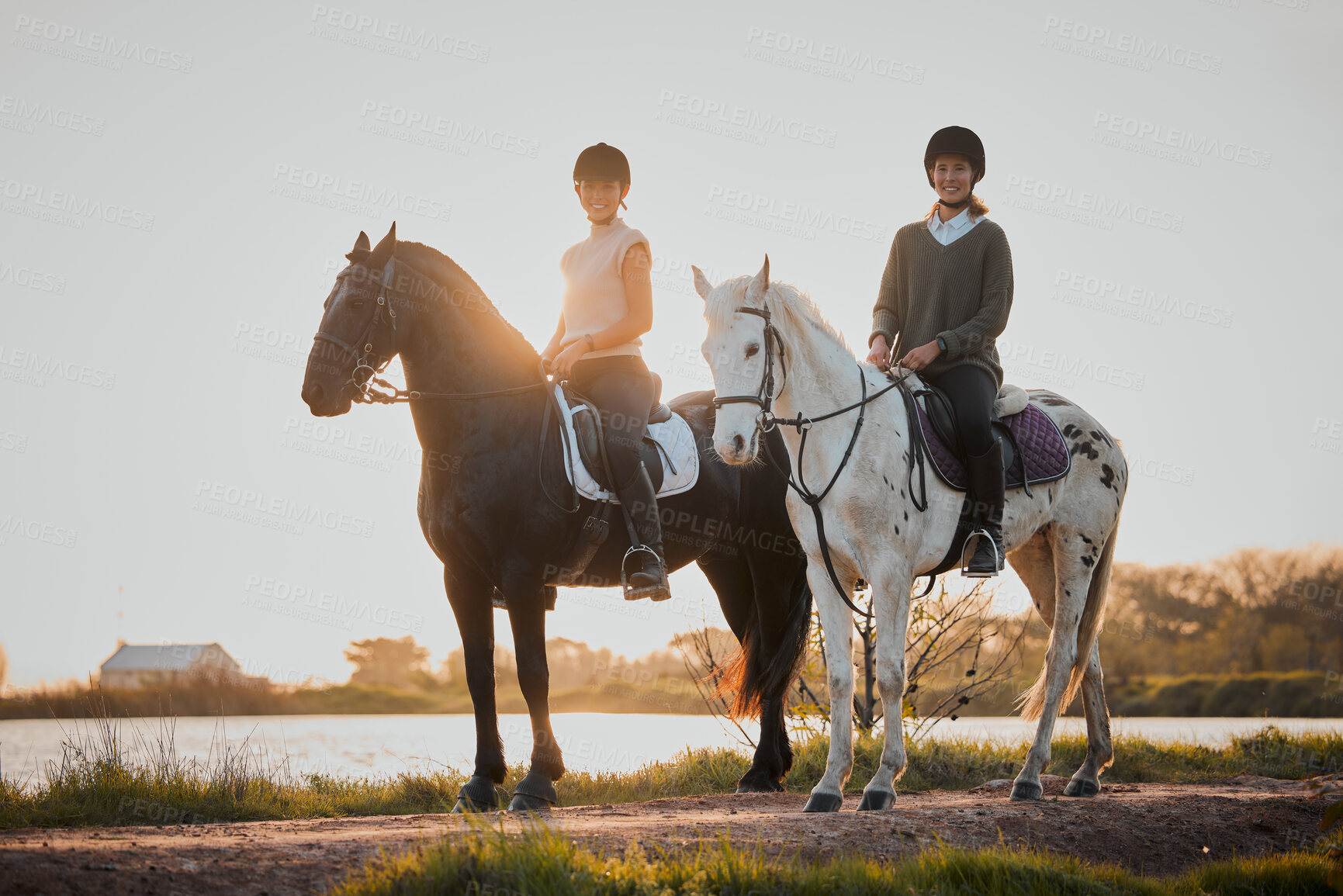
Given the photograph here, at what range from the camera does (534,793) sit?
5469mm

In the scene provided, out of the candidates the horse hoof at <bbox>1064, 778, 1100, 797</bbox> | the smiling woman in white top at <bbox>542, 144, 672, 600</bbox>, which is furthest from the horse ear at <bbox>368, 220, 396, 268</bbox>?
the horse hoof at <bbox>1064, 778, 1100, 797</bbox>

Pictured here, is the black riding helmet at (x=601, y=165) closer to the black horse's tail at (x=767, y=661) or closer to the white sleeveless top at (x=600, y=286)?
the white sleeveless top at (x=600, y=286)

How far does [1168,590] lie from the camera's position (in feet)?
86.6

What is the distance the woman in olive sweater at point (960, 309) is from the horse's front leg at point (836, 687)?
0.93 meters

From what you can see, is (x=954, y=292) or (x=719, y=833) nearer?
(x=719, y=833)

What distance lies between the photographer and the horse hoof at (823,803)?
5285mm

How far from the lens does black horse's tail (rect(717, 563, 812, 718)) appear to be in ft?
23.3

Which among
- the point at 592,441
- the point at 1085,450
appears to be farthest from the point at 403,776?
the point at 1085,450

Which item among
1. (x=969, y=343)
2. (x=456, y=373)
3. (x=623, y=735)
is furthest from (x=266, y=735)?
(x=969, y=343)

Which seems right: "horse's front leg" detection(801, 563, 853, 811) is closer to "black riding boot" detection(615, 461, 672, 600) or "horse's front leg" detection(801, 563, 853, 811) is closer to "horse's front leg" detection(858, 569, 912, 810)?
"horse's front leg" detection(858, 569, 912, 810)

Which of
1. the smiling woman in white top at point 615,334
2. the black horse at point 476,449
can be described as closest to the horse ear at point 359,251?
the black horse at point 476,449

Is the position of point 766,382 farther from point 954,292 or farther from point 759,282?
point 954,292

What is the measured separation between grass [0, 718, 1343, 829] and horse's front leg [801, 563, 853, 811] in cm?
222

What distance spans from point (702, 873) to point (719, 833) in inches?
29.7
